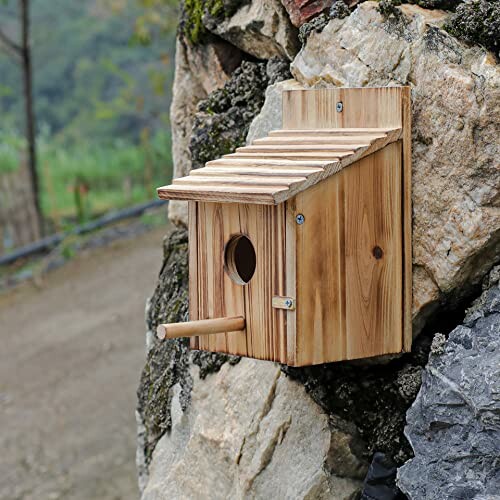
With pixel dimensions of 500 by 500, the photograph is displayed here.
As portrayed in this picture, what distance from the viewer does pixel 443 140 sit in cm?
259

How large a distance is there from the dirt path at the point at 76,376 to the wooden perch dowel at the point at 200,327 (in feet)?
10.6

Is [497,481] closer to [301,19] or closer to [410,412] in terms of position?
[410,412]

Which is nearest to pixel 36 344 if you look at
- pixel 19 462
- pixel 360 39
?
pixel 19 462

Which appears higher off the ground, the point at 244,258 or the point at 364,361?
the point at 244,258

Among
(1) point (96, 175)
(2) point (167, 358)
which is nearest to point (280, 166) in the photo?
(2) point (167, 358)

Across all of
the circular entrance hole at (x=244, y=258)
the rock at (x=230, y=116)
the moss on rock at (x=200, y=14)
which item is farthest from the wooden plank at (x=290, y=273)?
the moss on rock at (x=200, y=14)

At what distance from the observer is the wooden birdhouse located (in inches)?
96.0

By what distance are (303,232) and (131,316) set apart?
573 cm

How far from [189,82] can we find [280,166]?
1.41 meters

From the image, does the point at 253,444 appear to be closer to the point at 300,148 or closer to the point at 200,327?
the point at 200,327

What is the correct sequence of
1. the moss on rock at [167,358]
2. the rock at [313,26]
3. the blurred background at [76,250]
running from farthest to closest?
the blurred background at [76,250], the moss on rock at [167,358], the rock at [313,26]

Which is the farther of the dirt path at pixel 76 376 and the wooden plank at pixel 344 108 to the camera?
the dirt path at pixel 76 376

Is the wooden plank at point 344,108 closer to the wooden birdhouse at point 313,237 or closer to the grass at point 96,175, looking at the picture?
the wooden birdhouse at point 313,237

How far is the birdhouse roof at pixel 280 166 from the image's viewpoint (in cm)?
235
